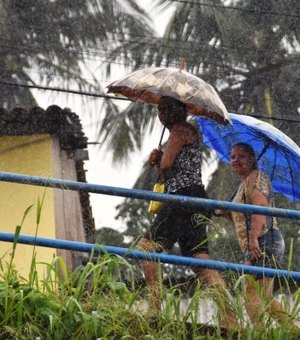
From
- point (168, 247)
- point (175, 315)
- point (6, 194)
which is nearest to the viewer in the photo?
point (175, 315)

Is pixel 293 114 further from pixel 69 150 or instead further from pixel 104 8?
pixel 69 150

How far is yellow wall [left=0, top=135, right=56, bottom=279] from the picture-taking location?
11.9m

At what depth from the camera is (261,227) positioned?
25.7 ft

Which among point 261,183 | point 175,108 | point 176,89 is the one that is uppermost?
point 176,89

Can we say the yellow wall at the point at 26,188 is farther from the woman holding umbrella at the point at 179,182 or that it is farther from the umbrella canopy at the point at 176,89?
the woman holding umbrella at the point at 179,182

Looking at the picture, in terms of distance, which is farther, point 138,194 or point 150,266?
point 150,266

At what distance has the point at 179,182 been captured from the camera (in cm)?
780

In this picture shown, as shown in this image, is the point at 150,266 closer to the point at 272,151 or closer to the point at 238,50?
the point at 272,151

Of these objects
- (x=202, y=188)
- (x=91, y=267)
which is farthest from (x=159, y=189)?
(x=91, y=267)

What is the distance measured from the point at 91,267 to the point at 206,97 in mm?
1706

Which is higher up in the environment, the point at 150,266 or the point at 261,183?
the point at 261,183

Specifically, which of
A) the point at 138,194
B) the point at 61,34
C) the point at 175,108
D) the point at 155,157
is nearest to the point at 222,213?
the point at 155,157

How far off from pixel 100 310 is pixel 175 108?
186 centimetres

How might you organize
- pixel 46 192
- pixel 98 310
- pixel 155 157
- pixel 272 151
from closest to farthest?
pixel 98 310 → pixel 155 157 → pixel 272 151 → pixel 46 192
